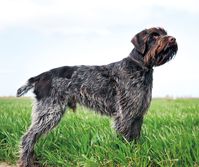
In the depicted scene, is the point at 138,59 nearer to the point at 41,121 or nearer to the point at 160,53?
the point at 160,53

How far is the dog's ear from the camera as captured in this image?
759cm

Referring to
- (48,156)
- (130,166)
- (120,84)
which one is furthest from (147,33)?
(48,156)

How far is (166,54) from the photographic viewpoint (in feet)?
24.9

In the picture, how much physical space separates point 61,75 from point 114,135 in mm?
1357

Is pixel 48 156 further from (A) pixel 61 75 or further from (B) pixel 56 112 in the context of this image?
(A) pixel 61 75

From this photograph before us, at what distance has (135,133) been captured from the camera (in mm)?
7797

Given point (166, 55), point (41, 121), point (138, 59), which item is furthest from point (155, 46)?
point (41, 121)

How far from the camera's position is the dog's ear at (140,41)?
759 centimetres

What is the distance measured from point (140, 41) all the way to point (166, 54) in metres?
0.47

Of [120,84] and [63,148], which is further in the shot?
[63,148]

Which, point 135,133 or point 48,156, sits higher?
point 135,133

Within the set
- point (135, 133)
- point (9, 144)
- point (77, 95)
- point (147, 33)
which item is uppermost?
point (147, 33)

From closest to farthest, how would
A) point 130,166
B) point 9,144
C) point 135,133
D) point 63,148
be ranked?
point 130,166 → point 135,133 → point 63,148 → point 9,144

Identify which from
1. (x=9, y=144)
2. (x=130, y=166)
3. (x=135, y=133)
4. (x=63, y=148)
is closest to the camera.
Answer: (x=130, y=166)
